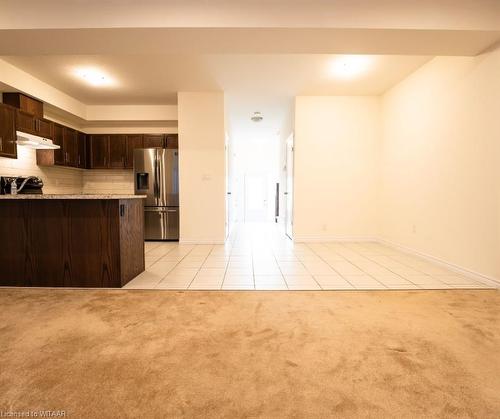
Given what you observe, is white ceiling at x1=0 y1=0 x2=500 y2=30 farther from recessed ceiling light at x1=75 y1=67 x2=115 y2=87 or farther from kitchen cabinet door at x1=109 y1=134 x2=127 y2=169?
kitchen cabinet door at x1=109 y1=134 x2=127 y2=169

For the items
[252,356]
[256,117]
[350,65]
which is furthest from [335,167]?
[252,356]

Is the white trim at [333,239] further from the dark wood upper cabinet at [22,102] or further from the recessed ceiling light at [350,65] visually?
the dark wood upper cabinet at [22,102]

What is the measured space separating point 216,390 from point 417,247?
3.85 meters

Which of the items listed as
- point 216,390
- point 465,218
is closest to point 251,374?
point 216,390

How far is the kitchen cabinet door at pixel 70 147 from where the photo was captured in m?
5.14

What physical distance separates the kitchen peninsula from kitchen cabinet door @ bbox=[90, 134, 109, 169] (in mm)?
3180

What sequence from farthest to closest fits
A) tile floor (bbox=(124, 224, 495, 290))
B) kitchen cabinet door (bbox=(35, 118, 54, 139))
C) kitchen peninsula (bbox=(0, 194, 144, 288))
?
kitchen cabinet door (bbox=(35, 118, 54, 139))
tile floor (bbox=(124, 224, 495, 290))
kitchen peninsula (bbox=(0, 194, 144, 288))

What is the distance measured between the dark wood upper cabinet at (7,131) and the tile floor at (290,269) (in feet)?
7.72

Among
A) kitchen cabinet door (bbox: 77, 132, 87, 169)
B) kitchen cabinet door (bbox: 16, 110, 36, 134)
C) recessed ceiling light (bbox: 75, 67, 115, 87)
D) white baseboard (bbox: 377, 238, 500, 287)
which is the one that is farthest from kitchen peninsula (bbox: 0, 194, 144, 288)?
white baseboard (bbox: 377, 238, 500, 287)

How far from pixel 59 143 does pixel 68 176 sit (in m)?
0.93

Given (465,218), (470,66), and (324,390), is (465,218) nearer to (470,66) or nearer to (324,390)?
(470,66)

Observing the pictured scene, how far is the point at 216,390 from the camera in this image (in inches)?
53.1

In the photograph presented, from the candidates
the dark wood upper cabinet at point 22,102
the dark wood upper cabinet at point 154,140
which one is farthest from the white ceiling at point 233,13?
the dark wood upper cabinet at point 154,140

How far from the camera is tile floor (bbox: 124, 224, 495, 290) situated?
9.45 feet
